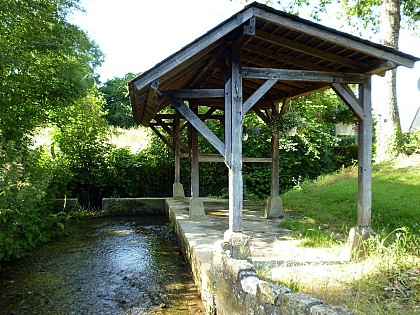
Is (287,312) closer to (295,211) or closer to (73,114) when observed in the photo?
(295,211)

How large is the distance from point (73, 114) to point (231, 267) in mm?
9802

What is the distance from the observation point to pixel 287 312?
2.26 meters

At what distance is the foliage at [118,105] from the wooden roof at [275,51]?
20.2 meters

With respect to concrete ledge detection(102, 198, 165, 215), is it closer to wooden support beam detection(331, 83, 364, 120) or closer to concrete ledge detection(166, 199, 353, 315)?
concrete ledge detection(166, 199, 353, 315)

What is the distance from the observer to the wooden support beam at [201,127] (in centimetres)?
485

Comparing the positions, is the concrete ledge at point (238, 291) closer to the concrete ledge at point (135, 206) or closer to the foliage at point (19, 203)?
the foliage at point (19, 203)

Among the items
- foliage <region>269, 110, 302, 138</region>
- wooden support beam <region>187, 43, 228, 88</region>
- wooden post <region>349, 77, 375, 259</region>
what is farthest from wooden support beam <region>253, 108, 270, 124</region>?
wooden post <region>349, 77, 375, 259</region>

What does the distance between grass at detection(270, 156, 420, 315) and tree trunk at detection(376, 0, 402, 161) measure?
81cm

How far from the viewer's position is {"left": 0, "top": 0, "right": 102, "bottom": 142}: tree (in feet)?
22.0

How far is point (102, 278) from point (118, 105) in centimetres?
2320

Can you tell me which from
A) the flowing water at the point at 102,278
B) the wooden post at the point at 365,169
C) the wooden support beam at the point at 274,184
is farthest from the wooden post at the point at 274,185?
the wooden post at the point at 365,169

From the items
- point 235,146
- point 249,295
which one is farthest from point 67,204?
point 249,295

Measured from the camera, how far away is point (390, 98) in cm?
1166

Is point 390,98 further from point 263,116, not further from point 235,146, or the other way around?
point 235,146
